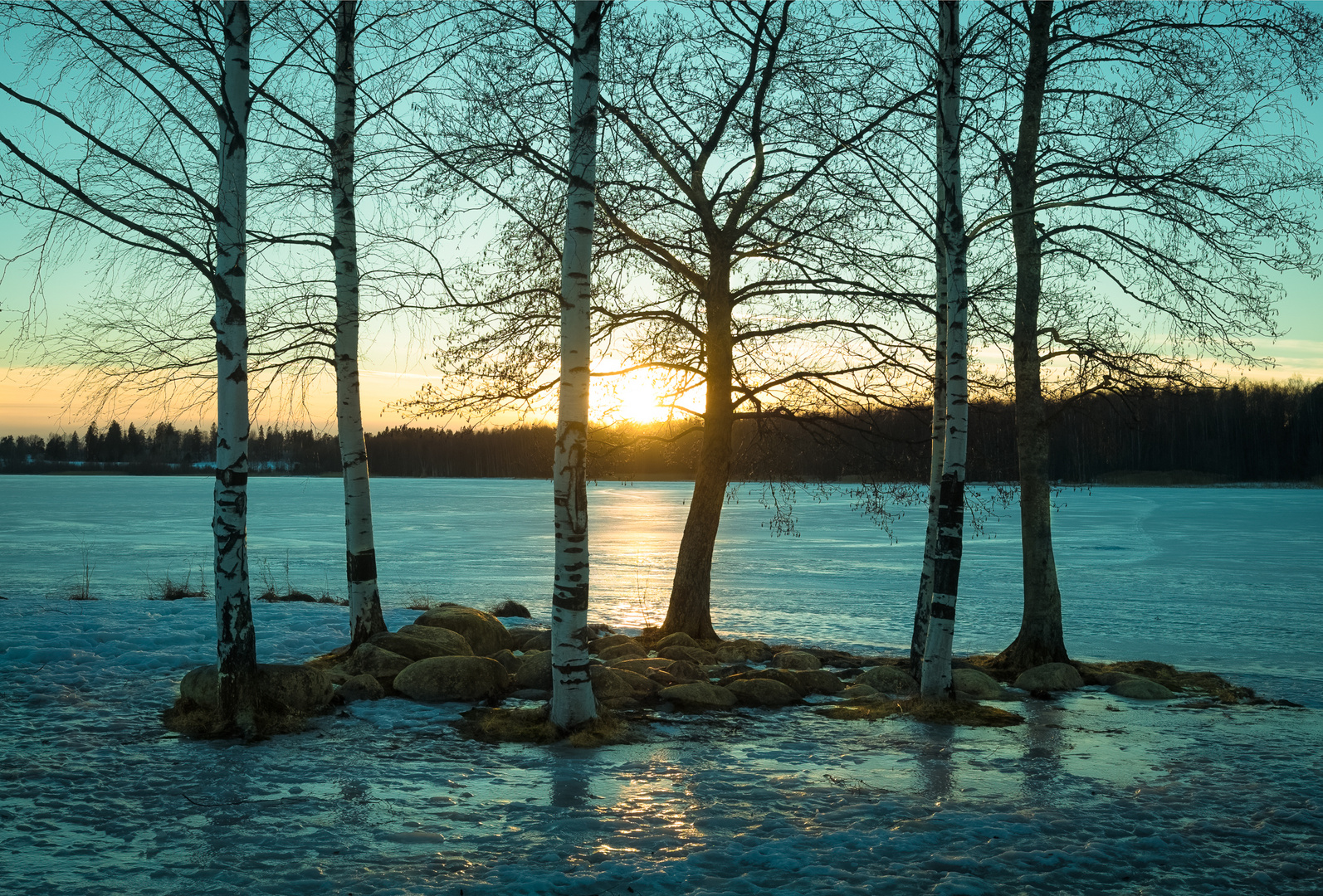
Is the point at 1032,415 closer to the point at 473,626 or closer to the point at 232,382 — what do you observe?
the point at 473,626

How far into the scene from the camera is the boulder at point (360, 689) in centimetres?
1083

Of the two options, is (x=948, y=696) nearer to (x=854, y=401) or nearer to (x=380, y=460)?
(x=854, y=401)

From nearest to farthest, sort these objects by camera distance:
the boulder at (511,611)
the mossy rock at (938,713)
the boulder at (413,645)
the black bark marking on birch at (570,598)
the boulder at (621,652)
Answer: the black bark marking on birch at (570,598) → the mossy rock at (938,713) → the boulder at (413,645) → the boulder at (621,652) → the boulder at (511,611)

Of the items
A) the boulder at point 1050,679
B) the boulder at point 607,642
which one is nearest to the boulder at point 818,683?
the boulder at point 607,642

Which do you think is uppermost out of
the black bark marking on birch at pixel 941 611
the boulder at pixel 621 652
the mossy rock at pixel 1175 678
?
the black bark marking on birch at pixel 941 611

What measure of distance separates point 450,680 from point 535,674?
111cm

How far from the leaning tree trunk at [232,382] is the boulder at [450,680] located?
2309mm

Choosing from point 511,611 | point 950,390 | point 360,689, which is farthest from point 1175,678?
point 511,611

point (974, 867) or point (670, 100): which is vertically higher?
point (670, 100)

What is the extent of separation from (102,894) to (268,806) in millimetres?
1606

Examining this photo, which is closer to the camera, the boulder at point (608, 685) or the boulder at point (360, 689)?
the boulder at point (360, 689)

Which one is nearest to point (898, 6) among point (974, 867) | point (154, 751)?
point (974, 867)

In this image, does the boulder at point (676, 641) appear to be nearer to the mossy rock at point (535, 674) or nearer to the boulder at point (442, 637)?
the boulder at point (442, 637)

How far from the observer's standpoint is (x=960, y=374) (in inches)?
428
